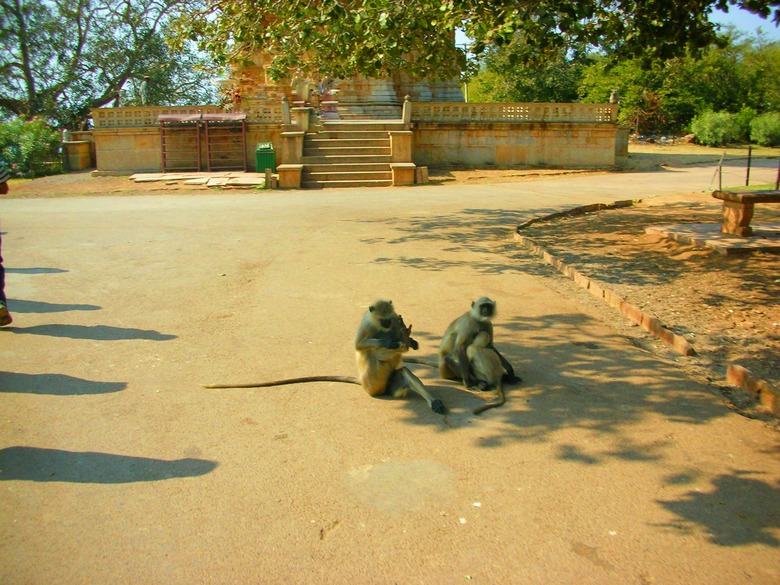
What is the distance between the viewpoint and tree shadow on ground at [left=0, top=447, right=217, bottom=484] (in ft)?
12.7

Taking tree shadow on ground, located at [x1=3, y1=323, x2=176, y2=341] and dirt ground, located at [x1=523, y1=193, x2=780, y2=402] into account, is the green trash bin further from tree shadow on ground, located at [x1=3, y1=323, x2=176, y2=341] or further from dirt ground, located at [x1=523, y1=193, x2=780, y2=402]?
tree shadow on ground, located at [x1=3, y1=323, x2=176, y2=341]

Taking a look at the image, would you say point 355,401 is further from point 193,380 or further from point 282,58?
point 282,58

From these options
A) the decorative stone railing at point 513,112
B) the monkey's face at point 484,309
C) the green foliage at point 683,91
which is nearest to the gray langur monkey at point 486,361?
the monkey's face at point 484,309

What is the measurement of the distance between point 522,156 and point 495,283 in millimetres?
17512

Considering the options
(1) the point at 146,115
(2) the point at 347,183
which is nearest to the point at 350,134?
(2) the point at 347,183

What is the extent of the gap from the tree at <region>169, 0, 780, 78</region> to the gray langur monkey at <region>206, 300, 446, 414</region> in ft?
16.3

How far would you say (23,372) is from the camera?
5551mm

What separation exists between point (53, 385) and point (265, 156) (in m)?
17.9

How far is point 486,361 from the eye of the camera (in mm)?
5086

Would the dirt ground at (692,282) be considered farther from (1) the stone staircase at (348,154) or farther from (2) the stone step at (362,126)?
(2) the stone step at (362,126)

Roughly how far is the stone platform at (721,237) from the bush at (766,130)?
1018 inches

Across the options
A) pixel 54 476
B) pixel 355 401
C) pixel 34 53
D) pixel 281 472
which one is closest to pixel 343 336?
pixel 355 401

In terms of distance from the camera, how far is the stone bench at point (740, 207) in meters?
9.59

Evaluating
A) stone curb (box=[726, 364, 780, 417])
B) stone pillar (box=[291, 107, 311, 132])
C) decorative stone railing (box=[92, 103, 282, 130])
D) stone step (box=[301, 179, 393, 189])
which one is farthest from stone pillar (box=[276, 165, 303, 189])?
stone curb (box=[726, 364, 780, 417])
